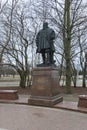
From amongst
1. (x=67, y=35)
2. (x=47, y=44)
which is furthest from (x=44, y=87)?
(x=67, y=35)

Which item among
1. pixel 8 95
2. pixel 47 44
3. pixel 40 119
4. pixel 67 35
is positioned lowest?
pixel 40 119

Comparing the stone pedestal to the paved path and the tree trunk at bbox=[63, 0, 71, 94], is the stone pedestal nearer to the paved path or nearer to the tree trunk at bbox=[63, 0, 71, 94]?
the paved path

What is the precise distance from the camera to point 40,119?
7750 mm

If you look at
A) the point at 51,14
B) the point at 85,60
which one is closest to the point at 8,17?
the point at 51,14

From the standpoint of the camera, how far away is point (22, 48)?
23.2 meters

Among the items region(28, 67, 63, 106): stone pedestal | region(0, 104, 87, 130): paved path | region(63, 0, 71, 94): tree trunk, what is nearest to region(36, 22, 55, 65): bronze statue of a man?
region(28, 67, 63, 106): stone pedestal

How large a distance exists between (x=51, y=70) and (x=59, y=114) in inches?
92.3

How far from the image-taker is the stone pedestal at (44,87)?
1035 cm

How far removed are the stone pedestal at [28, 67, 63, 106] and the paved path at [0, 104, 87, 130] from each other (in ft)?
1.84

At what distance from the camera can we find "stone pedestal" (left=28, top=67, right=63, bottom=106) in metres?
10.4

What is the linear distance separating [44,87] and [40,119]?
9.22ft

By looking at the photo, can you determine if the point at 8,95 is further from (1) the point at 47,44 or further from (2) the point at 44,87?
(1) the point at 47,44

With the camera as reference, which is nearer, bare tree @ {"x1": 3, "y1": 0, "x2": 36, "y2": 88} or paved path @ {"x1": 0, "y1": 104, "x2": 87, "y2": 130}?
paved path @ {"x1": 0, "y1": 104, "x2": 87, "y2": 130}

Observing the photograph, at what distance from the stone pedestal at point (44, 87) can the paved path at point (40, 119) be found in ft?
1.84
